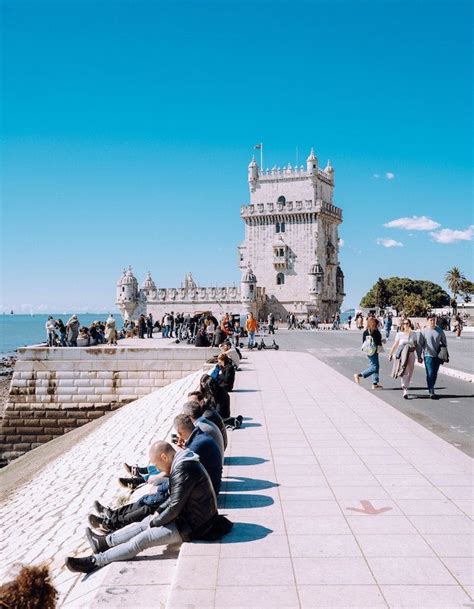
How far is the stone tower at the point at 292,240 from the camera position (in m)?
59.4

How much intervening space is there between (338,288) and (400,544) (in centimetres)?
5941

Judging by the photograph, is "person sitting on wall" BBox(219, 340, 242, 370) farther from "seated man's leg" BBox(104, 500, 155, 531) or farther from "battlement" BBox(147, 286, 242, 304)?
"battlement" BBox(147, 286, 242, 304)

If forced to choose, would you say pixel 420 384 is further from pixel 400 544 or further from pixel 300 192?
pixel 300 192

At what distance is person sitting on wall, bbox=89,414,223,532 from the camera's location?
621cm

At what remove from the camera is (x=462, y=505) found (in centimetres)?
664

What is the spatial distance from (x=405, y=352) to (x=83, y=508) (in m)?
8.07

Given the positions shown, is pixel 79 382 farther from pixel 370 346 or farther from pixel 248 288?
pixel 248 288

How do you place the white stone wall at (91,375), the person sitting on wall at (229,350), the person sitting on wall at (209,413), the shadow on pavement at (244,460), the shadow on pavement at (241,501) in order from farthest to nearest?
the white stone wall at (91,375)
the person sitting on wall at (229,350)
the shadow on pavement at (244,460)
the person sitting on wall at (209,413)
the shadow on pavement at (241,501)

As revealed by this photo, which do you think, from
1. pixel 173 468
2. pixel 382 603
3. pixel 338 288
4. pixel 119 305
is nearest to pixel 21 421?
pixel 173 468

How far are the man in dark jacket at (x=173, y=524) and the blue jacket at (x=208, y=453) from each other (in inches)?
28.6

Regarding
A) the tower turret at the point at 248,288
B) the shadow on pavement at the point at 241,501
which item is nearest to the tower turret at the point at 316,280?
the tower turret at the point at 248,288

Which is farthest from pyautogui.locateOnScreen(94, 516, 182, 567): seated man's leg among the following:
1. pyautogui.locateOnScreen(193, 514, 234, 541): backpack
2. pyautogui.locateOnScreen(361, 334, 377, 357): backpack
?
pyautogui.locateOnScreen(361, 334, 377, 357): backpack

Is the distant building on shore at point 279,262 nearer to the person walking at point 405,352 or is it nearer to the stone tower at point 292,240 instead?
the stone tower at point 292,240

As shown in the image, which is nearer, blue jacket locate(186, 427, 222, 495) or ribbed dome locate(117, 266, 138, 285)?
blue jacket locate(186, 427, 222, 495)
